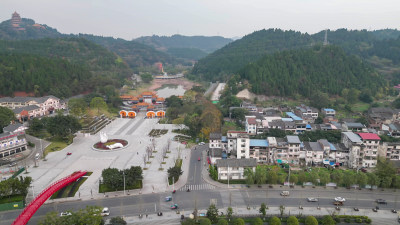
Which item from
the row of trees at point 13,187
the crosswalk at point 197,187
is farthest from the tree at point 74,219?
the crosswalk at point 197,187

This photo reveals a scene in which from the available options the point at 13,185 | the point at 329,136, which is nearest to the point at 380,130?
the point at 329,136

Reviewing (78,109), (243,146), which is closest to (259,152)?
(243,146)

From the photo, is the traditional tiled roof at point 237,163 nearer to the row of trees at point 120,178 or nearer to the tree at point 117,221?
the row of trees at point 120,178

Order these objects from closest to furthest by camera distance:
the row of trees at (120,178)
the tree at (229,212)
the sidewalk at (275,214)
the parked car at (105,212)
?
the tree at (229,212) < the sidewalk at (275,214) < the parked car at (105,212) < the row of trees at (120,178)

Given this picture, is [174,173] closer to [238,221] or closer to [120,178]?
[120,178]

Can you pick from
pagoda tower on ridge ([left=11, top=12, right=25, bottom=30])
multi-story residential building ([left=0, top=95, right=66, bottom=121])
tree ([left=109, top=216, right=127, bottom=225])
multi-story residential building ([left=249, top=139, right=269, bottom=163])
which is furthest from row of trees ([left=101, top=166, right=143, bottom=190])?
pagoda tower on ridge ([left=11, top=12, right=25, bottom=30])

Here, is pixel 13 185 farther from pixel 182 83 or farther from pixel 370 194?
pixel 182 83

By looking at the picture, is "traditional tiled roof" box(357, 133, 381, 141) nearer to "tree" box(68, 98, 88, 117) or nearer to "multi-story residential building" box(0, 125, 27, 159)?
"multi-story residential building" box(0, 125, 27, 159)
